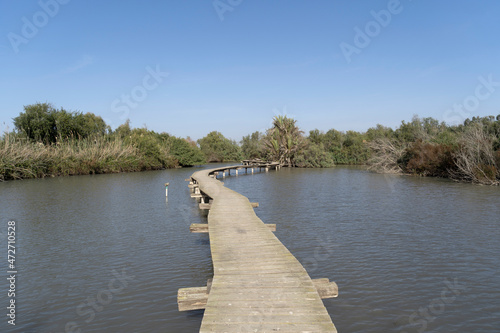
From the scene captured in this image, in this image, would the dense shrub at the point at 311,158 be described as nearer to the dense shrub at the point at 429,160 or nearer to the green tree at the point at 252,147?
the green tree at the point at 252,147

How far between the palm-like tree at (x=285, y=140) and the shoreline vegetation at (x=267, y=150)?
0.05 feet

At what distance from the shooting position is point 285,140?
→ 49250mm

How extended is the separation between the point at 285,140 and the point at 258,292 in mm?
45427

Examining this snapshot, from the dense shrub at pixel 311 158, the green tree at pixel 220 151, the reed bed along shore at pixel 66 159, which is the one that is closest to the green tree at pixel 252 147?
the green tree at pixel 220 151

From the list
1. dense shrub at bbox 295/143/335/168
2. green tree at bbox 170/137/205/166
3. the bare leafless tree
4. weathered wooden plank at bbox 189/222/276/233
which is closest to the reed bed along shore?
green tree at bbox 170/137/205/166

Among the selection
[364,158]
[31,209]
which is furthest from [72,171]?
[364,158]

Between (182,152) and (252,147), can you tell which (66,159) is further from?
(252,147)

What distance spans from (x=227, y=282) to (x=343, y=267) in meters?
3.30

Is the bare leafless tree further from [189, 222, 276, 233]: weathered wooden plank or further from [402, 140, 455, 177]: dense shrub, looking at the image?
[189, 222, 276, 233]: weathered wooden plank

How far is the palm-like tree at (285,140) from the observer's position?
161ft

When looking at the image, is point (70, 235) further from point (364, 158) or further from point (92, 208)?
point (364, 158)

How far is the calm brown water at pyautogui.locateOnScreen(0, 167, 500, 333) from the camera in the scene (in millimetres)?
5145

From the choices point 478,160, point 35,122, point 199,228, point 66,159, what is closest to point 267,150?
point 66,159

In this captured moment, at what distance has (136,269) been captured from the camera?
281 inches
